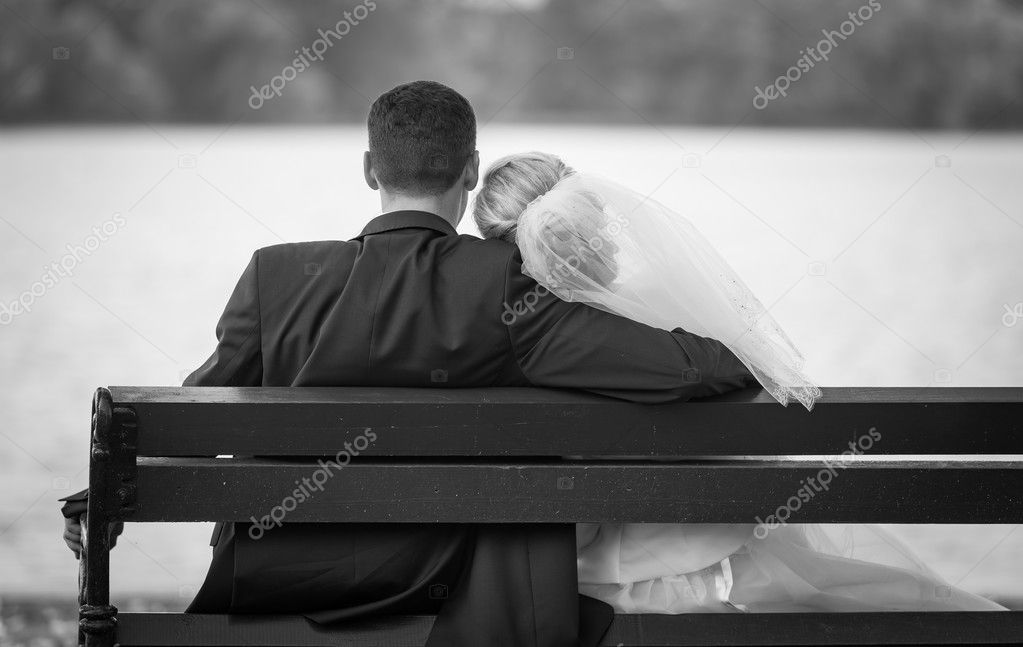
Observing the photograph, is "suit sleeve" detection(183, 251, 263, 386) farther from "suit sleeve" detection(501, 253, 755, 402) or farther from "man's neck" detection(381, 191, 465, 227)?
"suit sleeve" detection(501, 253, 755, 402)

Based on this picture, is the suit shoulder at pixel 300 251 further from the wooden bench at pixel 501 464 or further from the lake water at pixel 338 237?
the lake water at pixel 338 237

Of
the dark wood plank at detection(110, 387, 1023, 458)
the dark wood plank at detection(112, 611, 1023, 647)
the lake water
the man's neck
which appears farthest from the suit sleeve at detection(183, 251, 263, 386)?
the lake water

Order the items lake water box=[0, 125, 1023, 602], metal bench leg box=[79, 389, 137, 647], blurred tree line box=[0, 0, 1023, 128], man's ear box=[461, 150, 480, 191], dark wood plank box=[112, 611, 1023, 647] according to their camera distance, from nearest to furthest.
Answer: metal bench leg box=[79, 389, 137, 647] < dark wood plank box=[112, 611, 1023, 647] < man's ear box=[461, 150, 480, 191] < lake water box=[0, 125, 1023, 602] < blurred tree line box=[0, 0, 1023, 128]

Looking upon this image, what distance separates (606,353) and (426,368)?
29cm

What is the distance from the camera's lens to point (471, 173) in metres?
2.13

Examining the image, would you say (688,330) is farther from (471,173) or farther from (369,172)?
(369,172)

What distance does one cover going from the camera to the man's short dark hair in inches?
81.4

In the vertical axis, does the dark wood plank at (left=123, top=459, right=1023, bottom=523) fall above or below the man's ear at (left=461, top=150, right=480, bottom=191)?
below

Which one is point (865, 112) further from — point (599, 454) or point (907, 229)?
point (599, 454)

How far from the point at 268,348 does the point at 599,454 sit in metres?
0.55

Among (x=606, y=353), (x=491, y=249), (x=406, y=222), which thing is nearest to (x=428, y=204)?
(x=406, y=222)

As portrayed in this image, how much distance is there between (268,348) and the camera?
1915 mm

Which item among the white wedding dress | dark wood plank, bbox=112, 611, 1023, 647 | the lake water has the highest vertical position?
the lake water

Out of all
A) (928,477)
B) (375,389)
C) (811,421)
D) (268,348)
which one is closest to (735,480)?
(811,421)
